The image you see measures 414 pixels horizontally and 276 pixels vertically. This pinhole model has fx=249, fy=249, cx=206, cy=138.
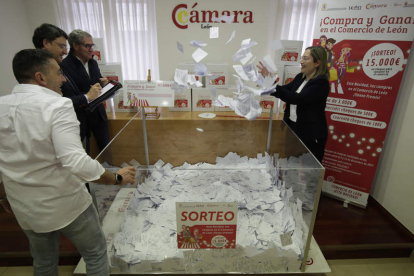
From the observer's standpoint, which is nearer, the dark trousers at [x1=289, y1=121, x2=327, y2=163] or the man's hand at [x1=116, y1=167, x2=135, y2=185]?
the man's hand at [x1=116, y1=167, x2=135, y2=185]

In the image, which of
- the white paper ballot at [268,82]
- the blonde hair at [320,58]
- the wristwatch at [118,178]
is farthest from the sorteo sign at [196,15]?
the wristwatch at [118,178]

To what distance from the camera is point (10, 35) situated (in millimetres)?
2506

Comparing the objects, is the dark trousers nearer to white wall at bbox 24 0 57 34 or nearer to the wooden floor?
the wooden floor

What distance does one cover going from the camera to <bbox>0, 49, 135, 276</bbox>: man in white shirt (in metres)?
0.91

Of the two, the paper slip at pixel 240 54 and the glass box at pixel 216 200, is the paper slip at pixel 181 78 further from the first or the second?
the glass box at pixel 216 200

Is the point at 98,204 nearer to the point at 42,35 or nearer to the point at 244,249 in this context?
the point at 244,249

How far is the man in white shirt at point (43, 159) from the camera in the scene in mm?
908

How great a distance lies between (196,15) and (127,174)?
1.95 metres

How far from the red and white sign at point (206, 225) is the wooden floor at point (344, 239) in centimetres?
91

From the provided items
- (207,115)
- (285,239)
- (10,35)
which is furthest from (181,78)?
(10,35)

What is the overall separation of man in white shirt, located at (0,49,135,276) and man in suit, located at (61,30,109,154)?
708mm

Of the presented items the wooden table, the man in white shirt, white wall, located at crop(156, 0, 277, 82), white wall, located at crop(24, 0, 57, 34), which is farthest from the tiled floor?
white wall, located at crop(24, 0, 57, 34)

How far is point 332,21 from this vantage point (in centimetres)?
201

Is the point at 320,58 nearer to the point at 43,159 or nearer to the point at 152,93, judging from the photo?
the point at 152,93
